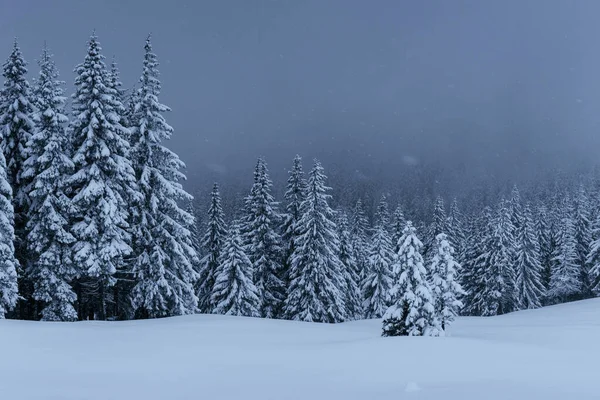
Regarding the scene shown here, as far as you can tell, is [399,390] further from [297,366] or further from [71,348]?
[71,348]

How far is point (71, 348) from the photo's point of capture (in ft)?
36.6

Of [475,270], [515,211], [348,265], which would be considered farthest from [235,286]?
[515,211]

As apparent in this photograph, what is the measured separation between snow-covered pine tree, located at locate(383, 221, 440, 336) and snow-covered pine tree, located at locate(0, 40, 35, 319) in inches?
→ 762

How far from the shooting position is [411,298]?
48.5 feet

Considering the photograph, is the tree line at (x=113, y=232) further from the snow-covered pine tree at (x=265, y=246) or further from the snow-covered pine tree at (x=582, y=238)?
the snow-covered pine tree at (x=582, y=238)

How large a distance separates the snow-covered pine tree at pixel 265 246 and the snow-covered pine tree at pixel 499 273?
25028 mm

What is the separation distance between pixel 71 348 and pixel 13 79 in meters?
18.1

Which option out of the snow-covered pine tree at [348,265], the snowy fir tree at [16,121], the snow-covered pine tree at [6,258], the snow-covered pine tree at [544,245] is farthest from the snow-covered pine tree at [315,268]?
the snow-covered pine tree at [544,245]

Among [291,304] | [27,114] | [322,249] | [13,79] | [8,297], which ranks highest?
[13,79]

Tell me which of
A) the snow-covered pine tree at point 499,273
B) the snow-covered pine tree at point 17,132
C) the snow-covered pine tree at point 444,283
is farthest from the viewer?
the snow-covered pine tree at point 499,273

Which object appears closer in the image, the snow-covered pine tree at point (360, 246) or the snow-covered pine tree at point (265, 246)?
the snow-covered pine tree at point (265, 246)

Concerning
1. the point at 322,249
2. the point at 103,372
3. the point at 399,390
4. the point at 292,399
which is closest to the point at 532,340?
the point at 399,390

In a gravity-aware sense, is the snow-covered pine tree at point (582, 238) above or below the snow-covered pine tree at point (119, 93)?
below

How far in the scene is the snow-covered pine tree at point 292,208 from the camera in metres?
34.2
